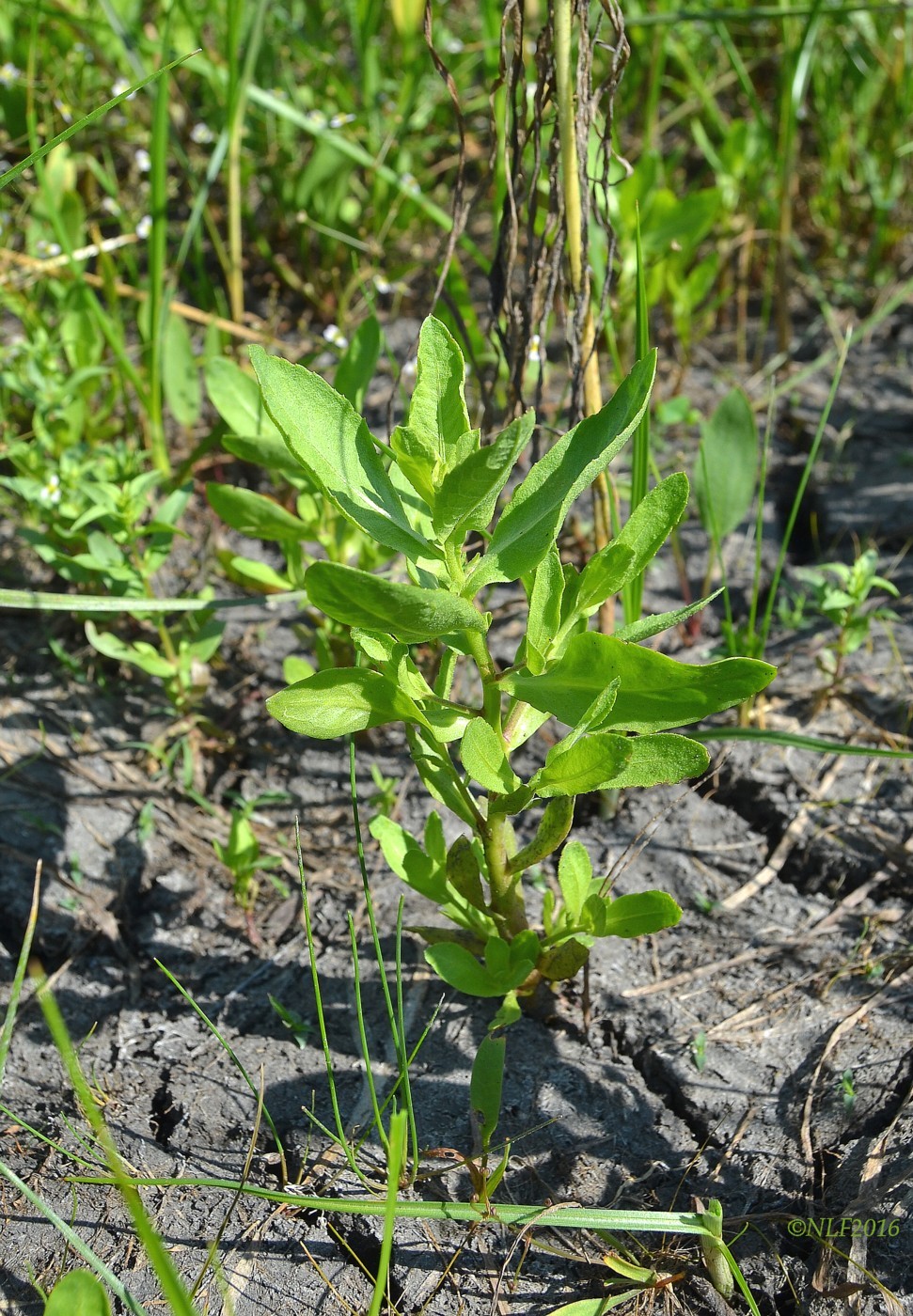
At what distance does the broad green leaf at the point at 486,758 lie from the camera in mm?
1317

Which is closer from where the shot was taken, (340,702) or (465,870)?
(340,702)

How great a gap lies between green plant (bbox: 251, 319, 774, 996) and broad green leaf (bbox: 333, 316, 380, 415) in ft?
2.06

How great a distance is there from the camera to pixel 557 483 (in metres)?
1.32

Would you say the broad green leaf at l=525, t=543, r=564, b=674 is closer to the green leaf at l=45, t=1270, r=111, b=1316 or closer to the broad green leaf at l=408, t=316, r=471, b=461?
the broad green leaf at l=408, t=316, r=471, b=461

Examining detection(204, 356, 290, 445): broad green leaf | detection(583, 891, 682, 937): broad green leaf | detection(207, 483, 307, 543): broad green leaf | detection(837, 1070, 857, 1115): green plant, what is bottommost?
detection(837, 1070, 857, 1115): green plant

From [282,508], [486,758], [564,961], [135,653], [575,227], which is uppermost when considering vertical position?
[575,227]

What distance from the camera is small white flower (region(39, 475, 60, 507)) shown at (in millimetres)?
2096

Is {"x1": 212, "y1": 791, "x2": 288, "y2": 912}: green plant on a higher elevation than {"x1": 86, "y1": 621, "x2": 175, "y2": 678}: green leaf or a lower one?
lower

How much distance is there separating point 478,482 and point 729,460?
1119 millimetres

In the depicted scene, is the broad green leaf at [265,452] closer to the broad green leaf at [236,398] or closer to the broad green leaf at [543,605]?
the broad green leaf at [236,398]

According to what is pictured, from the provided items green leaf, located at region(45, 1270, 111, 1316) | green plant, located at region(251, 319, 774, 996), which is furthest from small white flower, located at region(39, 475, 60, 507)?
green leaf, located at region(45, 1270, 111, 1316)

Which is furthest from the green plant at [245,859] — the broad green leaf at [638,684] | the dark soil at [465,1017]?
the broad green leaf at [638,684]

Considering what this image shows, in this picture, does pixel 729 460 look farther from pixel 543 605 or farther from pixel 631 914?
pixel 631 914

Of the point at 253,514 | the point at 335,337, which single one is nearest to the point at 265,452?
the point at 253,514
